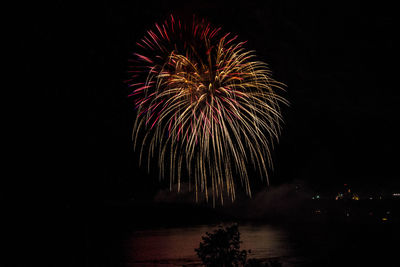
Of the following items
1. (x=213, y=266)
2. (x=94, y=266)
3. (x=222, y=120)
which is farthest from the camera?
(x=94, y=266)

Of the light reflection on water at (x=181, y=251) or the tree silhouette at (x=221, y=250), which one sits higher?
the light reflection on water at (x=181, y=251)

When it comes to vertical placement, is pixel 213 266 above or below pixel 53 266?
below

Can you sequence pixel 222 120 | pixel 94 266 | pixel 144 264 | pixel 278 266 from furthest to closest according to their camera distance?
1. pixel 144 264
2. pixel 94 266
3. pixel 222 120
4. pixel 278 266

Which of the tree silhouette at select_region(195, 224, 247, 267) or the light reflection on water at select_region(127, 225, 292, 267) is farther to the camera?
the light reflection on water at select_region(127, 225, 292, 267)

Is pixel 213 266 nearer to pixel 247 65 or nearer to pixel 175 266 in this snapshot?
pixel 247 65

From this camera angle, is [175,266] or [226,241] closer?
[226,241]

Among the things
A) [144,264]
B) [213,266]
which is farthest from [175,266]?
[213,266]

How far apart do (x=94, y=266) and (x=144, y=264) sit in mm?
10438

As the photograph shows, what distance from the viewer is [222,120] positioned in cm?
2403

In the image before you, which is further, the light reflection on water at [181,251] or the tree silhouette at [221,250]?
the light reflection on water at [181,251]

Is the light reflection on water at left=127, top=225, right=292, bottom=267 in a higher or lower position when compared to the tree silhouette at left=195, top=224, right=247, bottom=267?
higher

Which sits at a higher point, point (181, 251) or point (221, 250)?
point (181, 251)

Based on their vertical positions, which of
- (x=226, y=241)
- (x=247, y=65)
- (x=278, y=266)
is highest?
(x=247, y=65)

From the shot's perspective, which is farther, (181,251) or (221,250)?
(181,251)
